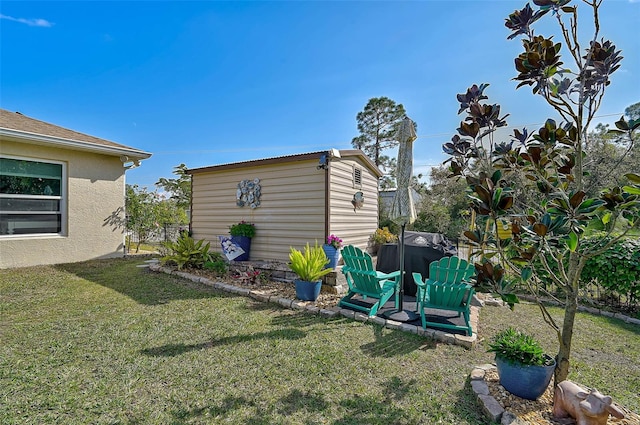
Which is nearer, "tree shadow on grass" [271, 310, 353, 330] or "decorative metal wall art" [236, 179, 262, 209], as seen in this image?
"tree shadow on grass" [271, 310, 353, 330]

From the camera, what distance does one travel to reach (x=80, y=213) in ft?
25.5

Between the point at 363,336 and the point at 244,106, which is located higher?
the point at 244,106

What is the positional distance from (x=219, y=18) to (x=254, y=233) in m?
5.79

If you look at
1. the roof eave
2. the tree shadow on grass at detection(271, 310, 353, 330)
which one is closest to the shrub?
the tree shadow on grass at detection(271, 310, 353, 330)

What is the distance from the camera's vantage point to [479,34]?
494 cm

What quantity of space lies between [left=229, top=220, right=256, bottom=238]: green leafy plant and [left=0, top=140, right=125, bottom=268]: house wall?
4.19 metres

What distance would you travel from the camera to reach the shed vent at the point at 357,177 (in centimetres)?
757

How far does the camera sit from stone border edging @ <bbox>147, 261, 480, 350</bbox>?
3453mm

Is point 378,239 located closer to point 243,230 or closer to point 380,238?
point 380,238

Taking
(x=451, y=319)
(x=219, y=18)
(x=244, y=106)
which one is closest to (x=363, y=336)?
(x=451, y=319)

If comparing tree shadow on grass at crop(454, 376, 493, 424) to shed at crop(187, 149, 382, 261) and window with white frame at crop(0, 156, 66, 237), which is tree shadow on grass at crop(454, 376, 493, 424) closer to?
shed at crop(187, 149, 382, 261)

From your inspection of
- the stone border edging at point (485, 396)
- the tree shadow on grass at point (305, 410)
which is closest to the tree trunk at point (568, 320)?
the stone border edging at point (485, 396)

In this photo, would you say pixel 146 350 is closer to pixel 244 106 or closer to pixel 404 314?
pixel 404 314

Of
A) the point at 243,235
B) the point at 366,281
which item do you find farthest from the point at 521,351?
the point at 243,235
